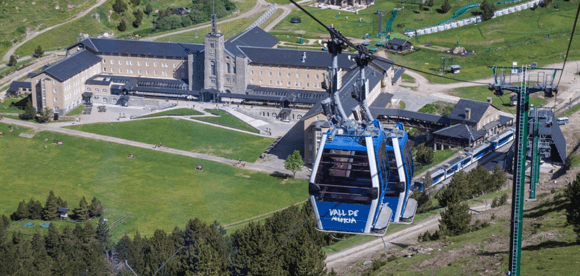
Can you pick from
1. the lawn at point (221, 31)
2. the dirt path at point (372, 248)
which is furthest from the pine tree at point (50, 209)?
the lawn at point (221, 31)

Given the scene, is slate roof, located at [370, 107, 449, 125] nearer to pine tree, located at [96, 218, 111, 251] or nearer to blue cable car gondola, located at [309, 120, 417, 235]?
pine tree, located at [96, 218, 111, 251]

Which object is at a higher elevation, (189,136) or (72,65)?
(72,65)

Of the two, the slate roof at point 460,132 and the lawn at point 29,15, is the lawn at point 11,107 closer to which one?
the lawn at point 29,15

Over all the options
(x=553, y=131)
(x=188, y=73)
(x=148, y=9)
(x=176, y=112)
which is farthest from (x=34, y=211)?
(x=148, y=9)

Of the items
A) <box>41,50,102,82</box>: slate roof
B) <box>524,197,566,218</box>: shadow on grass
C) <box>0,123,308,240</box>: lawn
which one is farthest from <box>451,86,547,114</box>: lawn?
<box>41,50,102,82</box>: slate roof

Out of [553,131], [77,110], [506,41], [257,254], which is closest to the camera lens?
[257,254]

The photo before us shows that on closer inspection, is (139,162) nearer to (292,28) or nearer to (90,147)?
(90,147)

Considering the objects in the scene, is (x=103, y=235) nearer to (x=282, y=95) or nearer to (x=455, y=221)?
(x=455, y=221)

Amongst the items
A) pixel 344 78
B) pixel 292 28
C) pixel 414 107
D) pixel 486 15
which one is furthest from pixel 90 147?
pixel 486 15
